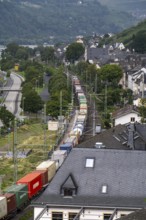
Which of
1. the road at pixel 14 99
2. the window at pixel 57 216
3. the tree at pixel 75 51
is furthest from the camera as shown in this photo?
the tree at pixel 75 51

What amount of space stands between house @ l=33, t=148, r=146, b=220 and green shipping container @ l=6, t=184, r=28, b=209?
16.9 feet

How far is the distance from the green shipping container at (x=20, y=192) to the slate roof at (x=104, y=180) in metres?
5.15

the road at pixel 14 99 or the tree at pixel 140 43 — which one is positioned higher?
the tree at pixel 140 43

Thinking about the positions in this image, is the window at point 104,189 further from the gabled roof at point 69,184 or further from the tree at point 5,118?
the tree at point 5,118

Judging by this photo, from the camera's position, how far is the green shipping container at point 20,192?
976 inches

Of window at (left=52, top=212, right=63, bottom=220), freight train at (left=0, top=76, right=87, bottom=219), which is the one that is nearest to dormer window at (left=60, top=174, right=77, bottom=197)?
window at (left=52, top=212, right=63, bottom=220)

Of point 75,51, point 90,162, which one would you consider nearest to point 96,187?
point 90,162

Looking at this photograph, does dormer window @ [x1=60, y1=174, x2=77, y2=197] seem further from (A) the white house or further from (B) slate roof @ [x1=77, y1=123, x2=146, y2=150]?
(A) the white house

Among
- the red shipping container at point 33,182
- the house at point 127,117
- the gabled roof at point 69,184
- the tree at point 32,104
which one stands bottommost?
the red shipping container at point 33,182

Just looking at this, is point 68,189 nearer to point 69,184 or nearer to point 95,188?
point 69,184

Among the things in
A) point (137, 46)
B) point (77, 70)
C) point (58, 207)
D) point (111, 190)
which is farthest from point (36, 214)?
point (137, 46)

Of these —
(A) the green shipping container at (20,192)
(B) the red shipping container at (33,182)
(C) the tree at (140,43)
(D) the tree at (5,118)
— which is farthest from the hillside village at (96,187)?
(C) the tree at (140,43)

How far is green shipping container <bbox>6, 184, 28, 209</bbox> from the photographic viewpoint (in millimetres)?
24781

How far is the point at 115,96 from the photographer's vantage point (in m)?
62.2
